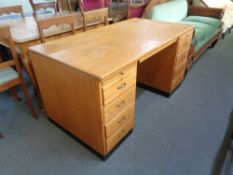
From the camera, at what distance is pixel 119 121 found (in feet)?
4.74

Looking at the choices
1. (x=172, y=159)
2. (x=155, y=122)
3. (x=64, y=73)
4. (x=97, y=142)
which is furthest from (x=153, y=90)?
(x=64, y=73)

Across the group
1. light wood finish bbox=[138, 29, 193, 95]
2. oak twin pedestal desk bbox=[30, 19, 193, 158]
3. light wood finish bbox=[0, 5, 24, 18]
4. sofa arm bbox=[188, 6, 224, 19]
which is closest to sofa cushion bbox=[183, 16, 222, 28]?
sofa arm bbox=[188, 6, 224, 19]

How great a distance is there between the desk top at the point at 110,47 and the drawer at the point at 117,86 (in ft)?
0.34

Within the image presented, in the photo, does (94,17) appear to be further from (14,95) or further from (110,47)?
(14,95)

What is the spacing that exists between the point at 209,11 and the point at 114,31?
2860 millimetres

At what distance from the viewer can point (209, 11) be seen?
12.2 feet

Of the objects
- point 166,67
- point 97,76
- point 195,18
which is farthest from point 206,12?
point 97,76

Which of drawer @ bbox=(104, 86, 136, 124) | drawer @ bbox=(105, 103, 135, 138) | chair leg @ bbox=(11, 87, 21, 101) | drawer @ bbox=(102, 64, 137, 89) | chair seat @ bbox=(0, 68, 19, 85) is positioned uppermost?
drawer @ bbox=(102, 64, 137, 89)

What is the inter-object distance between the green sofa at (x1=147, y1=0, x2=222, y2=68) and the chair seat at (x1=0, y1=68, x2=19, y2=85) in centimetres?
202

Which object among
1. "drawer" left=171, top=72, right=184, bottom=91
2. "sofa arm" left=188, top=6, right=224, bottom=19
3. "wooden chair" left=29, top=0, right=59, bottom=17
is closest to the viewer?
"drawer" left=171, top=72, right=184, bottom=91

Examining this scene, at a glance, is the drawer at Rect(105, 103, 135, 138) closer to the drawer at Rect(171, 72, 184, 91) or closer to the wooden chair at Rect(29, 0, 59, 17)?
the drawer at Rect(171, 72, 184, 91)

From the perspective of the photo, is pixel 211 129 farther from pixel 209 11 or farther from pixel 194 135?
pixel 209 11

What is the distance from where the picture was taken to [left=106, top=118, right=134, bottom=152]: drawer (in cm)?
145

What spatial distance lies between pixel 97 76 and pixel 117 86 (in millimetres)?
228
